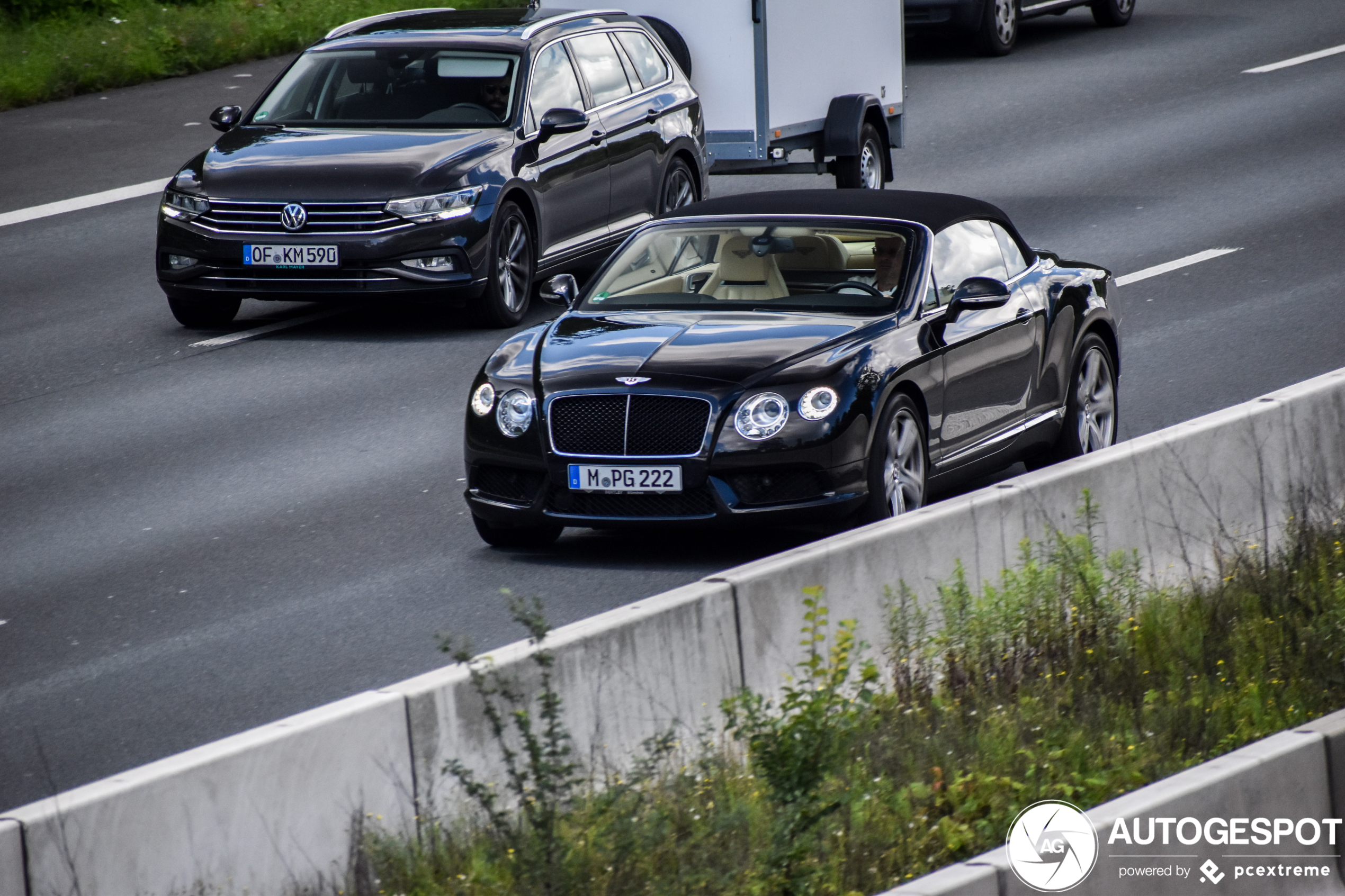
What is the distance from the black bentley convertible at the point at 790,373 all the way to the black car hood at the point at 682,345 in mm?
13

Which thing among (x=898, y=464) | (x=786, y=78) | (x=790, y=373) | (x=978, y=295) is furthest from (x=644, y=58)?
(x=790, y=373)

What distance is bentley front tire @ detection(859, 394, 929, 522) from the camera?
9.41 meters

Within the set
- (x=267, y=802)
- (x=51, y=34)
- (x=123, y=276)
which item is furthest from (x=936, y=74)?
(x=267, y=802)

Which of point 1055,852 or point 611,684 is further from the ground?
point 1055,852

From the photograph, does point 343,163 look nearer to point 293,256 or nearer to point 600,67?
point 293,256

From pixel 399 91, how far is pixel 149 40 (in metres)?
9.53

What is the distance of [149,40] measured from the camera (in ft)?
79.5

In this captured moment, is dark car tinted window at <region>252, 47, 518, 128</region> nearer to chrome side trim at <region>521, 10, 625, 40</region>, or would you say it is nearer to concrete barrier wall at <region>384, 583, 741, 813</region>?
chrome side trim at <region>521, 10, 625, 40</region>

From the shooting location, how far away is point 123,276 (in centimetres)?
1697

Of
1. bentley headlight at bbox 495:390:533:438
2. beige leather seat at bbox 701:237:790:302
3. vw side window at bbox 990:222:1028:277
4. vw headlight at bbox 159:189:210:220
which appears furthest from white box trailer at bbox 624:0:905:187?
bentley headlight at bbox 495:390:533:438

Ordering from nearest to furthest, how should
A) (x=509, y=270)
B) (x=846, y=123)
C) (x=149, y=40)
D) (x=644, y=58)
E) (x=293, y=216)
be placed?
(x=293, y=216) → (x=509, y=270) → (x=644, y=58) → (x=846, y=123) → (x=149, y=40)

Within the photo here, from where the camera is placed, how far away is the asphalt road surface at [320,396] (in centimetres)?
844

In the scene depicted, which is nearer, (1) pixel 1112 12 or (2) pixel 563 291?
(2) pixel 563 291

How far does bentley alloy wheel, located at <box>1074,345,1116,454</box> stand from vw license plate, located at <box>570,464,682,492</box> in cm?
269
